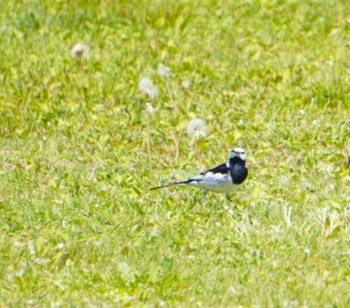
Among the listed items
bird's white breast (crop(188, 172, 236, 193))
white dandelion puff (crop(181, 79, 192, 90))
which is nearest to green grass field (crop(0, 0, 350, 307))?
white dandelion puff (crop(181, 79, 192, 90))

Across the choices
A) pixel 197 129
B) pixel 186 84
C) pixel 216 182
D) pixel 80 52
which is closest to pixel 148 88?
pixel 186 84

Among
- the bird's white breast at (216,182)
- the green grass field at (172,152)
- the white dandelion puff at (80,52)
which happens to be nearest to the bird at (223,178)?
the bird's white breast at (216,182)

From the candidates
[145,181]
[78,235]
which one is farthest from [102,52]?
[78,235]

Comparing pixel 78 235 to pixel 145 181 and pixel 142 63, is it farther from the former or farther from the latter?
pixel 142 63

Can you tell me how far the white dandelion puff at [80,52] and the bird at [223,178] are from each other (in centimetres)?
291

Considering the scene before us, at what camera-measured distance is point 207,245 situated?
6316mm

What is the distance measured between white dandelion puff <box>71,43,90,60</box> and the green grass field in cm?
7

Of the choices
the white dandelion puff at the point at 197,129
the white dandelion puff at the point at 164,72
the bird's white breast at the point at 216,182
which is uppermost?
the bird's white breast at the point at 216,182

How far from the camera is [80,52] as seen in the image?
9711 mm

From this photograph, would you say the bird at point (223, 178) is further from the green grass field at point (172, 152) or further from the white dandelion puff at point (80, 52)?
the white dandelion puff at point (80, 52)

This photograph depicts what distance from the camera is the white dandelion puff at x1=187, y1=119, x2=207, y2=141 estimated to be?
8.22 metres

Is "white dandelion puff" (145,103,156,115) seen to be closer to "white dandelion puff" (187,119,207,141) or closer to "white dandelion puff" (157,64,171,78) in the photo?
"white dandelion puff" (187,119,207,141)

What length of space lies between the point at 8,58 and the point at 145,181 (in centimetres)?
256

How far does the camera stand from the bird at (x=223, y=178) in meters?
6.86
